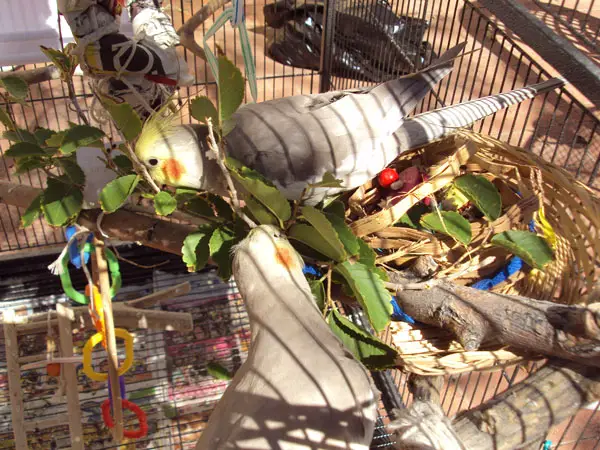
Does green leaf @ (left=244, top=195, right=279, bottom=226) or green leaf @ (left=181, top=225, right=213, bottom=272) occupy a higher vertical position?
green leaf @ (left=244, top=195, right=279, bottom=226)

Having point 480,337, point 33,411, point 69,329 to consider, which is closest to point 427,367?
point 480,337

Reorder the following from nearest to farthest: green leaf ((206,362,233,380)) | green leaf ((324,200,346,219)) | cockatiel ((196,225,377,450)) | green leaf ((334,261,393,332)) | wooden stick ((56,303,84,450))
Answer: cockatiel ((196,225,377,450)) → green leaf ((334,261,393,332)) → green leaf ((324,200,346,219)) → wooden stick ((56,303,84,450)) → green leaf ((206,362,233,380))

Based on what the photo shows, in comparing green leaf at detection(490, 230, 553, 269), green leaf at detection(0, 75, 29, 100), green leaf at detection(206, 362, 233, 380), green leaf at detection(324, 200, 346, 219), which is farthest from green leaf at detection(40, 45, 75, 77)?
green leaf at detection(206, 362, 233, 380)

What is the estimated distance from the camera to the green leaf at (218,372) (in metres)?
1.30

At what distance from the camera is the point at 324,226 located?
0.51 meters

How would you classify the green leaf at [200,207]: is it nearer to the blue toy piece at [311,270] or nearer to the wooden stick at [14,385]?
the blue toy piece at [311,270]

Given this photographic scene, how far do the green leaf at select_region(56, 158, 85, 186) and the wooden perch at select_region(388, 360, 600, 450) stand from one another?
49cm

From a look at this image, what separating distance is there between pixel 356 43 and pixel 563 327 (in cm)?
150

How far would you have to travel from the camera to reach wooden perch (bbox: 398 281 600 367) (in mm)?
522

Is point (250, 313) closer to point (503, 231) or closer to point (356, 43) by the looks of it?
point (503, 231)

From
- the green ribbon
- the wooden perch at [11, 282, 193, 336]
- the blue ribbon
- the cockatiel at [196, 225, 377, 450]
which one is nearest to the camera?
the cockatiel at [196, 225, 377, 450]

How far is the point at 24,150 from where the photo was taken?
68 cm

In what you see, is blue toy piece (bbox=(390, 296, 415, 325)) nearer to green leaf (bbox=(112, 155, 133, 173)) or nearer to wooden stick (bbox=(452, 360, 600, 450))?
wooden stick (bbox=(452, 360, 600, 450))

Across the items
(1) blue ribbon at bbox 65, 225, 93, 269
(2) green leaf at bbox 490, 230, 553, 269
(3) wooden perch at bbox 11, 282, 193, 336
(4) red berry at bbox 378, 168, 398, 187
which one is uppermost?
(2) green leaf at bbox 490, 230, 553, 269
